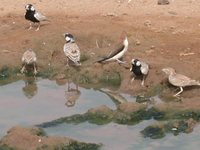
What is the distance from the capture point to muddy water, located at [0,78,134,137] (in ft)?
37.7

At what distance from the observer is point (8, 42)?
15.1 metres

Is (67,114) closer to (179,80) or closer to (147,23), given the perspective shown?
(179,80)

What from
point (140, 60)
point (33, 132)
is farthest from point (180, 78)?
point (33, 132)

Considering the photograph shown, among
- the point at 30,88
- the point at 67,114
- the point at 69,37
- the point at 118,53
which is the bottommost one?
the point at 30,88

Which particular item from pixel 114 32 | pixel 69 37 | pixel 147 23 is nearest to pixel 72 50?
pixel 69 37

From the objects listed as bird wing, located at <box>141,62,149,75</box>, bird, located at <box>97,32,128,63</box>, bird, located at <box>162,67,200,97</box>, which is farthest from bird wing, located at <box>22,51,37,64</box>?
bird, located at <box>162,67,200,97</box>

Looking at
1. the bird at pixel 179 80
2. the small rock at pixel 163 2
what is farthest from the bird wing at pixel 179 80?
the small rock at pixel 163 2

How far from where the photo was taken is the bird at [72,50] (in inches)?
535

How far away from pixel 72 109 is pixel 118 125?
1.21 m

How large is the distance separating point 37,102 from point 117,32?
3.70m

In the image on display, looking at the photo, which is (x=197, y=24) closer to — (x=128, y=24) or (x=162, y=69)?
(x=128, y=24)

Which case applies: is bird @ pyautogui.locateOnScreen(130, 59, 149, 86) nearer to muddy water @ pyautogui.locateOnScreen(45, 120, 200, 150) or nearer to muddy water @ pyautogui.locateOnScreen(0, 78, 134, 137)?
muddy water @ pyautogui.locateOnScreen(0, 78, 134, 137)

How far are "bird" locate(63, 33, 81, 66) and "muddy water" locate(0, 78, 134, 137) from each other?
665mm

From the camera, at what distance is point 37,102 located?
12.4m
